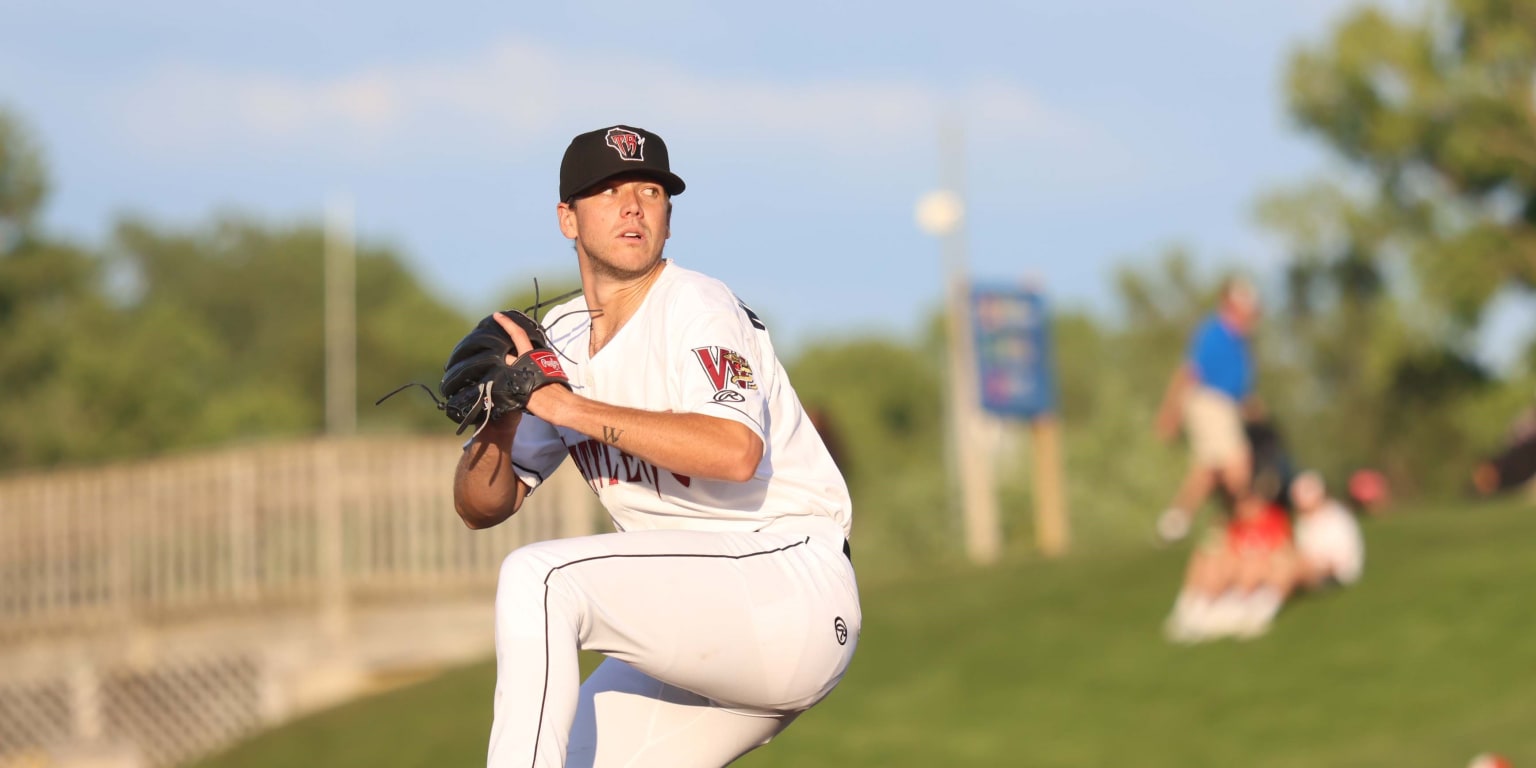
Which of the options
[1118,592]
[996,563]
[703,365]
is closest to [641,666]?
[703,365]

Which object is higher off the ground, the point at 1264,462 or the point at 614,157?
the point at 614,157

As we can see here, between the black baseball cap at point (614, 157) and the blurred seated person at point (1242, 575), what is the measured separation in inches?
455

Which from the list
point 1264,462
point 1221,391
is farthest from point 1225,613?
point 1221,391

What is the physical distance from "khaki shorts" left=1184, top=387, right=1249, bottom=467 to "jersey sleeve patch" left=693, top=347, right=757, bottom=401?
11.9 metres

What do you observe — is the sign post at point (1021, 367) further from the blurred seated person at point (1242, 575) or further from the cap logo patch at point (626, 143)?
the cap logo patch at point (626, 143)

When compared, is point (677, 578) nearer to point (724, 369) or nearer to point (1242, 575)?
point (724, 369)

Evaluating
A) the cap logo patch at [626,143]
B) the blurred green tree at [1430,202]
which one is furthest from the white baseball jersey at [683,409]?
the blurred green tree at [1430,202]

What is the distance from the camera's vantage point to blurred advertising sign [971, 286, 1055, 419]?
80.0 feet

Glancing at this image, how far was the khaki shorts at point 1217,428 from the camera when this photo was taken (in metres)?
16.4

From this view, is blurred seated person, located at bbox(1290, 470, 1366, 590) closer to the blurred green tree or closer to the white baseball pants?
Answer: the white baseball pants

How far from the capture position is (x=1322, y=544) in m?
16.9

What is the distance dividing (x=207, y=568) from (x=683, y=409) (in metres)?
18.9

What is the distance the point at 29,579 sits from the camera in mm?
24234

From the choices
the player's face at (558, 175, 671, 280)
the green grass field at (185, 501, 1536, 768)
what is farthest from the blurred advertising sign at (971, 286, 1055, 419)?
the player's face at (558, 175, 671, 280)
